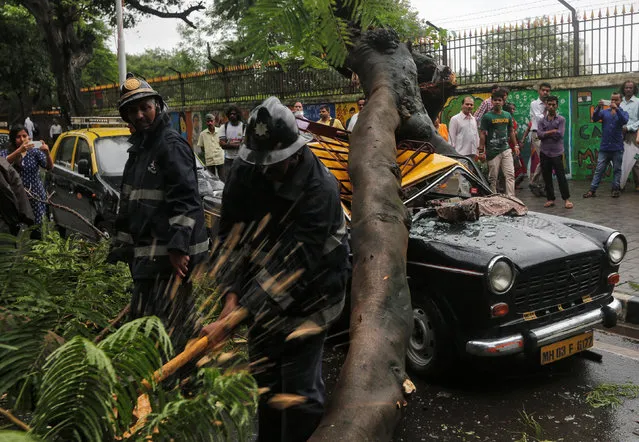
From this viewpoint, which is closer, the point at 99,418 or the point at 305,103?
the point at 99,418

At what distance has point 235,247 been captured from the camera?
123 inches

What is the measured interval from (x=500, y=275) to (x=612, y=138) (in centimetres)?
783

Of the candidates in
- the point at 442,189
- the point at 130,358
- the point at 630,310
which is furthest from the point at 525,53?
the point at 130,358

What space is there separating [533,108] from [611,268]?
7.56 meters

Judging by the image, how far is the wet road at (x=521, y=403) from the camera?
3.65 m

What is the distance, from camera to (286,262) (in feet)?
9.30

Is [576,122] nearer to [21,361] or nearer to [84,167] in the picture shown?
[84,167]

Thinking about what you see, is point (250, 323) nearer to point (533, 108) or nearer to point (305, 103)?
point (533, 108)

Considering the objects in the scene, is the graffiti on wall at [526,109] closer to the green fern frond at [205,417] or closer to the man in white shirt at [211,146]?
the man in white shirt at [211,146]

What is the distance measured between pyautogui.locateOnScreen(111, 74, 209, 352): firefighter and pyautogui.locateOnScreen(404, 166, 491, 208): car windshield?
201 centimetres

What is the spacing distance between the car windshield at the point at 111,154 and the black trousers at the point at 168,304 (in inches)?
193

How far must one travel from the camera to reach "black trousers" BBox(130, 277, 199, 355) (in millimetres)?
3395

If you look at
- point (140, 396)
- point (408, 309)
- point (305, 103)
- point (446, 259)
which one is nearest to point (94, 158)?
point (446, 259)

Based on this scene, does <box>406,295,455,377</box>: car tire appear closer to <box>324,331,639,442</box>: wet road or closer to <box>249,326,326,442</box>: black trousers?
<box>324,331,639,442</box>: wet road
